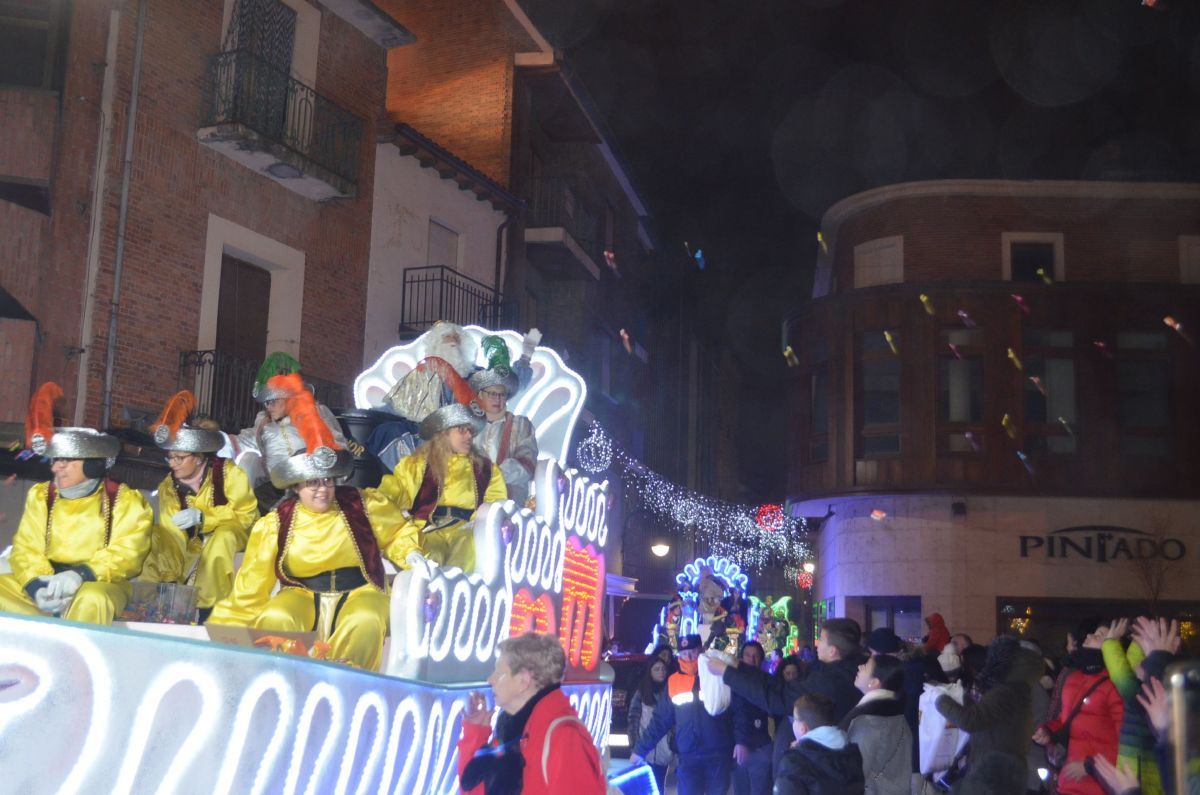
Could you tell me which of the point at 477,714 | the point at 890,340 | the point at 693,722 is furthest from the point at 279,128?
the point at 890,340

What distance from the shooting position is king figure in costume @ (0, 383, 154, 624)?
717 centimetres

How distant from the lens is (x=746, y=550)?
1700 inches

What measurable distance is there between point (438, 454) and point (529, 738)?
388 cm

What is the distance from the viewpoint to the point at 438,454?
865cm

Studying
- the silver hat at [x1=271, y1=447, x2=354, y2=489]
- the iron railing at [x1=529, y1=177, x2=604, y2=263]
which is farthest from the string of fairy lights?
the silver hat at [x1=271, y1=447, x2=354, y2=489]

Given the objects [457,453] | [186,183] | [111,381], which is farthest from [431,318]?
[457,453]

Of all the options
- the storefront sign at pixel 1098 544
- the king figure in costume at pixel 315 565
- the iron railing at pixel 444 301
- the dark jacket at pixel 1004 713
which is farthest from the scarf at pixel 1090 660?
the storefront sign at pixel 1098 544

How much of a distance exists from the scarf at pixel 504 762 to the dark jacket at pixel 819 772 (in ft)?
6.22

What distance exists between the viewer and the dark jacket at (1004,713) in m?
7.19

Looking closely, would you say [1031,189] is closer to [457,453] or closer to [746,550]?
[746,550]

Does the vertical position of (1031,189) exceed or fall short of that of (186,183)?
it exceeds it

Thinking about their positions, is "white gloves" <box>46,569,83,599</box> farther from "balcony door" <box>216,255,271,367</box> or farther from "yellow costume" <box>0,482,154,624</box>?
"balcony door" <box>216,255,271,367</box>

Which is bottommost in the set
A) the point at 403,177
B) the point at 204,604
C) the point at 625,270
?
the point at 204,604

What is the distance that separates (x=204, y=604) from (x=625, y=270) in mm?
30125
